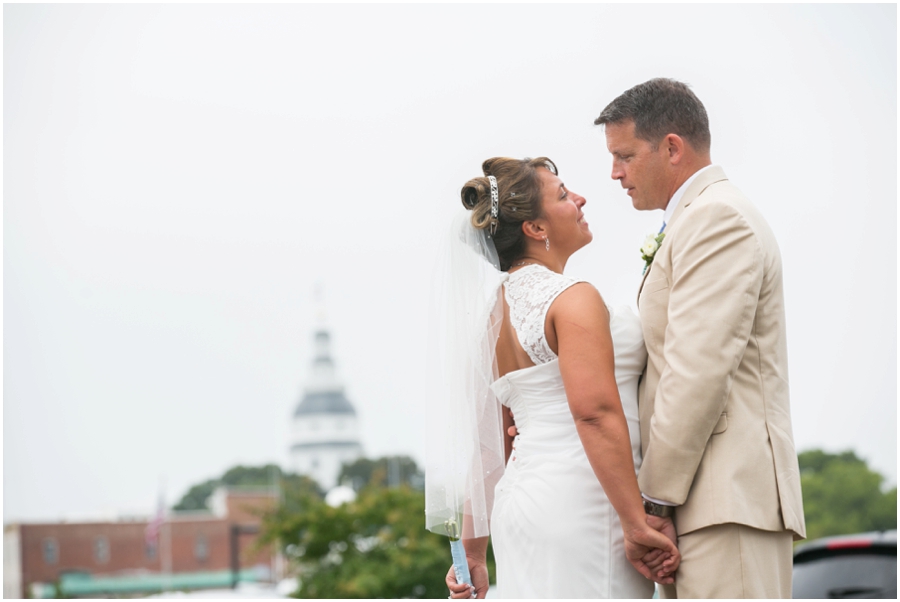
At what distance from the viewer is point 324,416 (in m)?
127

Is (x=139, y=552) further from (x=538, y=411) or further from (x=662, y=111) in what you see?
(x=662, y=111)

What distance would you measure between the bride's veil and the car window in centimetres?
253

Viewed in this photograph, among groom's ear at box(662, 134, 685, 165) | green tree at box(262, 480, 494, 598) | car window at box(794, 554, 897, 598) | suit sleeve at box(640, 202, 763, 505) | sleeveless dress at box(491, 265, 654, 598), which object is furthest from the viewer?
green tree at box(262, 480, 494, 598)

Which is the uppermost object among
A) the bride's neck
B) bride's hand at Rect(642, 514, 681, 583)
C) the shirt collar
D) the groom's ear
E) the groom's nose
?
the groom's ear

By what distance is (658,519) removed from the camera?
9.88 ft

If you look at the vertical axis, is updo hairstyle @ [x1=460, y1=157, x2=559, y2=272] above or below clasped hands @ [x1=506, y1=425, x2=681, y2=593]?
above

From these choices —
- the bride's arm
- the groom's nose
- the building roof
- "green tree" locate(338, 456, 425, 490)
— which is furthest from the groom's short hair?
the building roof

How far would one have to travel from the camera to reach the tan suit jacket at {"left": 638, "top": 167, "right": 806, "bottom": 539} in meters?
2.87

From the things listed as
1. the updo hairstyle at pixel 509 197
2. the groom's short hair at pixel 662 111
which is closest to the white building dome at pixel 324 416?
the updo hairstyle at pixel 509 197

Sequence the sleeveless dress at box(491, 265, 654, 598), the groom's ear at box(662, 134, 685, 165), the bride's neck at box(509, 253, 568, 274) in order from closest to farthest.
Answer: the sleeveless dress at box(491, 265, 654, 598)
the groom's ear at box(662, 134, 685, 165)
the bride's neck at box(509, 253, 568, 274)

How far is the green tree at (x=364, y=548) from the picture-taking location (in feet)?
55.5

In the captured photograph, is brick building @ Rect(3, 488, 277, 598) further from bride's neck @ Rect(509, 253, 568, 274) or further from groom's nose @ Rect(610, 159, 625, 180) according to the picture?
groom's nose @ Rect(610, 159, 625, 180)

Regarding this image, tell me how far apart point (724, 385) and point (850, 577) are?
2932 millimetres

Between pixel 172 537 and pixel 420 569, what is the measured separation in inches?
1968
